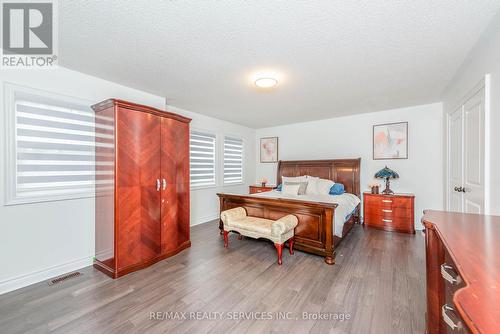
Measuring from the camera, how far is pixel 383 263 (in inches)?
106

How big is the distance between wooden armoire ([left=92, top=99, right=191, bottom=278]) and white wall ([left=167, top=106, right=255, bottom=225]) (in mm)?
1485

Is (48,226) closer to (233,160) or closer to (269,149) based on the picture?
(233,160)

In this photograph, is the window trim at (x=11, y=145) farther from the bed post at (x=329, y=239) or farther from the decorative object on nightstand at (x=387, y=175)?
the decorative object on nightstand at (x=387, y=175)

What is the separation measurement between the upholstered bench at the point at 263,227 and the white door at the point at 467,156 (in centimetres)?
198

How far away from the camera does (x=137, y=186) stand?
2543mm

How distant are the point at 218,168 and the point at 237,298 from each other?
11.1 feet

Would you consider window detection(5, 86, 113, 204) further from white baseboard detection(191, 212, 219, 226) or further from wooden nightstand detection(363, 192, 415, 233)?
wooden nightstand detection(363, 192, 415, 233)

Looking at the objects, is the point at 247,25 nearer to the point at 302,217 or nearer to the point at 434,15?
the point at 434,15

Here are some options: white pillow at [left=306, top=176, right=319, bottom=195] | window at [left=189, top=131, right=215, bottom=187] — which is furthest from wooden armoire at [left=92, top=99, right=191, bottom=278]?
white pillow at [left=306, top=176, right=319, bottom=195]

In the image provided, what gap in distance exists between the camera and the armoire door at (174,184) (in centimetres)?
284

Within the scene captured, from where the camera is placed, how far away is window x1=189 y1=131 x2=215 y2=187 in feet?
14.7

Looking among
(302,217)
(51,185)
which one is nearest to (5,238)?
(51,185)

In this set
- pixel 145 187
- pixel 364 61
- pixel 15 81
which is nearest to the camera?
pixel 15 81

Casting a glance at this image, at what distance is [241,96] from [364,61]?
73.4 inches
